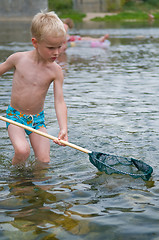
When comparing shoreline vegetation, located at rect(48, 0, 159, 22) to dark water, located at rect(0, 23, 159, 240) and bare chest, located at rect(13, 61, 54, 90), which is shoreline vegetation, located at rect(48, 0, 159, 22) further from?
bare chest, located at rect(13, 61, 54, 90)

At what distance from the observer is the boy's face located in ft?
13.4

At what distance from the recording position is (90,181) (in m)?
4.27

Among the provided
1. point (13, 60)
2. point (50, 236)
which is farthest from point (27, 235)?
point (13, 60)

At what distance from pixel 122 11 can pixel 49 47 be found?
1953 inches

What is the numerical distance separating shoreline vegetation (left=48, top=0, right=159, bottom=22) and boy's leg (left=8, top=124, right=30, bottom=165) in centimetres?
3805

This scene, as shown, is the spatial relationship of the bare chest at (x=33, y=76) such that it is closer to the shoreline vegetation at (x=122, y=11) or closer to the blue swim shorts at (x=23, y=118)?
the blue swim shorts at (x=23, y=118)

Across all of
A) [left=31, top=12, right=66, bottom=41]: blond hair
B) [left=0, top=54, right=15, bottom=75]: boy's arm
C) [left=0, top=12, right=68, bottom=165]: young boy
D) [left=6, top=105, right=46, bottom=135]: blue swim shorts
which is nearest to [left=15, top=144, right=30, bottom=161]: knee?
[left=0, top=12, right=68, bottom=165]: young boy

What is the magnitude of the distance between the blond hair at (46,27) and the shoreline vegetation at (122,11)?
125 ft

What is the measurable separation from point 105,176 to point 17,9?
129ft

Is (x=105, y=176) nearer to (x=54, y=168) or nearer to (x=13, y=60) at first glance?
(x=54, y=168)

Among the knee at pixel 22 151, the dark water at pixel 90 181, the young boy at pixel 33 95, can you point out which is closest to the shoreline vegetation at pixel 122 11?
the dark water at pixel 90 181

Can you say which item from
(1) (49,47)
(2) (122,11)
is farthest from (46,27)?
(2) (122,11)

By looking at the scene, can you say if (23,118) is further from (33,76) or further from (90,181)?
(90,181)

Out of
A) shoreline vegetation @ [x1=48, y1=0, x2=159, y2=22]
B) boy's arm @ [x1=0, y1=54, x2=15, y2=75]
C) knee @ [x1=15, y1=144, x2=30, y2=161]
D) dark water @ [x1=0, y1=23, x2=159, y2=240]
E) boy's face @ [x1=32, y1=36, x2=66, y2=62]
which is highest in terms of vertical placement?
boy's face @ [x1=32, y1=36, x2=66, y2=62]
